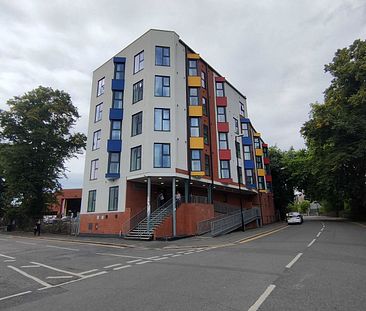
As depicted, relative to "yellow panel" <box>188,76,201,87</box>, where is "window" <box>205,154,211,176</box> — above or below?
below

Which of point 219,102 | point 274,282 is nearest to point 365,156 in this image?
point 219,102

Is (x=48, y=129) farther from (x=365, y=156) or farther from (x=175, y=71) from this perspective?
(x=365, y=156)

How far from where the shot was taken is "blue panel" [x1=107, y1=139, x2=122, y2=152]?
2812cm

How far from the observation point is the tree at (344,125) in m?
27.8

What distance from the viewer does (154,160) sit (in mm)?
25250

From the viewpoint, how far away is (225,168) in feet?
107

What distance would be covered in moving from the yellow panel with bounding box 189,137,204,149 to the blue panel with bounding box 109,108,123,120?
7.19 m

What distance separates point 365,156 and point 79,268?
2741 centimetres

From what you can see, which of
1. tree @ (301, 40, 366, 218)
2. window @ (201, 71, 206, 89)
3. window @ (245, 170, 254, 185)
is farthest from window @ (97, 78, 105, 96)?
tree @ (301, 40, 366, 218)

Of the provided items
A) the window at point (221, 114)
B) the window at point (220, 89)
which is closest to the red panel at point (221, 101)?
the window at point (221, 114)

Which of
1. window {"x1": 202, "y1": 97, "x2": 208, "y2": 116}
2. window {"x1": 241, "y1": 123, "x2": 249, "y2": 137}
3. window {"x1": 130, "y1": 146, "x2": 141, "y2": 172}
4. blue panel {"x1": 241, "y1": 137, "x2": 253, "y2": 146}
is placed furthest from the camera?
window {"x1": 241, "y1": 123, "x2": 249, "y2": 137}

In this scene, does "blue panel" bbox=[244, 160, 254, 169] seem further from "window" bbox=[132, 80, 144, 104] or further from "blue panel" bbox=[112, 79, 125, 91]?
"blue panel" bbox=[112, 79, 125, 91]

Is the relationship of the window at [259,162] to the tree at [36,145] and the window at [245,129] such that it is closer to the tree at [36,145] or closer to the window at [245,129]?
the window at [245,129]

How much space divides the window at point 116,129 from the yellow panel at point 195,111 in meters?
6.82
